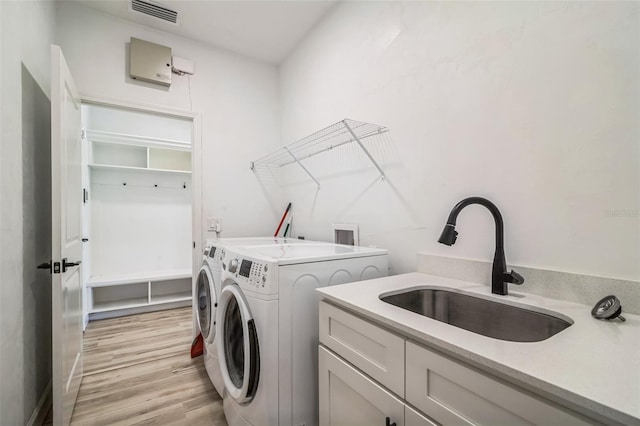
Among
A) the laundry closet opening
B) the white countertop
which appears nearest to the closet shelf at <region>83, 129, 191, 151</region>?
the laundry closet opening

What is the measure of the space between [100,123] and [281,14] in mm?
2662

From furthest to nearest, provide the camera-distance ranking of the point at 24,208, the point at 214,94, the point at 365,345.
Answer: the point at 214,94 → the point at 24,208 → the point at 365,345

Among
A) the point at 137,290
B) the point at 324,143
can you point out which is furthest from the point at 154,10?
the point at 137,290

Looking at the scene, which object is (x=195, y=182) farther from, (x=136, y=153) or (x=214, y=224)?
(x=136, y=153)

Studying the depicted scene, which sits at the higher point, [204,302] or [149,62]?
[149,62]

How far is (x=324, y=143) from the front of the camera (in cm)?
219

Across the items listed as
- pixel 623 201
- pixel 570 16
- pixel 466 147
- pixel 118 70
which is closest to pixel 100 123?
pixel 118 70

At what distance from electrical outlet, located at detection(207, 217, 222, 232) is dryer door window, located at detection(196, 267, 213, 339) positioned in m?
0.51

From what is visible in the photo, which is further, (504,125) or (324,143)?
(324,143)

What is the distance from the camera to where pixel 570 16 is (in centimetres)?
96

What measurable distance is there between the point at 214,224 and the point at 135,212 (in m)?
1.73

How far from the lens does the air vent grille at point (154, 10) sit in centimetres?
207

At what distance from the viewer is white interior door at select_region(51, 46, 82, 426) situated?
1368 millimetres

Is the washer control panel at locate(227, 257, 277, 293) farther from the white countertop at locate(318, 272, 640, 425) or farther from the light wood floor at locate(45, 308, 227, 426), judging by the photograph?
the light wood floor at locate(45, 308, 227, 426)
